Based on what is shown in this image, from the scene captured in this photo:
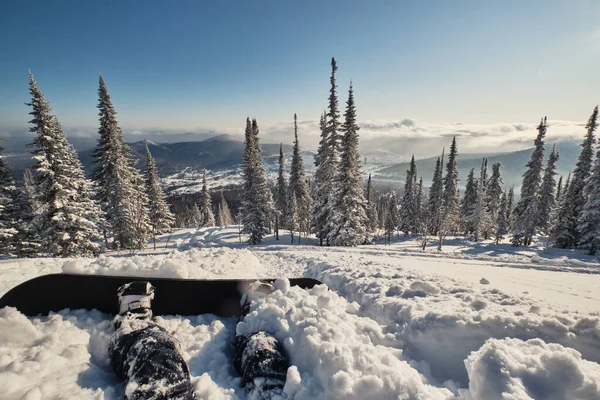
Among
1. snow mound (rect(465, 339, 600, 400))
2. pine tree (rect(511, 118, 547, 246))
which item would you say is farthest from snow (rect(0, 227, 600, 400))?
pine tree (rect(511, 118, 547, 246))

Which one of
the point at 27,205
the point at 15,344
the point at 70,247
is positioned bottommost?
the point at 70,247

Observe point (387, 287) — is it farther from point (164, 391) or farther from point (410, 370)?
point (164, 391)

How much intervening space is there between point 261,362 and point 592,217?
32.8 meters

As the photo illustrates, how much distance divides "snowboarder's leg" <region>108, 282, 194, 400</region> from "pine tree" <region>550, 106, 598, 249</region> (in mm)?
39302

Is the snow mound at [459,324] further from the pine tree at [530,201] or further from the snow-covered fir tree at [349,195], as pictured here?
the pine tree at [530,201]

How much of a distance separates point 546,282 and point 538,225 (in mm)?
33578

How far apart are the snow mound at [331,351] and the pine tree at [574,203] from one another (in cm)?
3640

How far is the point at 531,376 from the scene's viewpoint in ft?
9.86

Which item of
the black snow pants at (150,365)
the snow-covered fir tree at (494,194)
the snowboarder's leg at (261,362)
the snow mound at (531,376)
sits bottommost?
the snow-covered fir tree at (494,194)

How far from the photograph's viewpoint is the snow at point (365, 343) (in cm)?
317

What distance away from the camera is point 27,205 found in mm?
23078

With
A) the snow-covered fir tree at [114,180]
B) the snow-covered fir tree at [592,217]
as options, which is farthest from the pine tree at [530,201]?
the snow-covered fir tree at [114,180]

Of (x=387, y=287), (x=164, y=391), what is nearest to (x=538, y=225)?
(x=387, y=287)

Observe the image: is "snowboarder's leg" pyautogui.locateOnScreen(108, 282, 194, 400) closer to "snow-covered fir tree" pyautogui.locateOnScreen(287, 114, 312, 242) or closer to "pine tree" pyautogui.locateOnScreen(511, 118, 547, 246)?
"snow-covered fir tree" pyautogui.locateOnScreen(287, 114, 312, 242)
